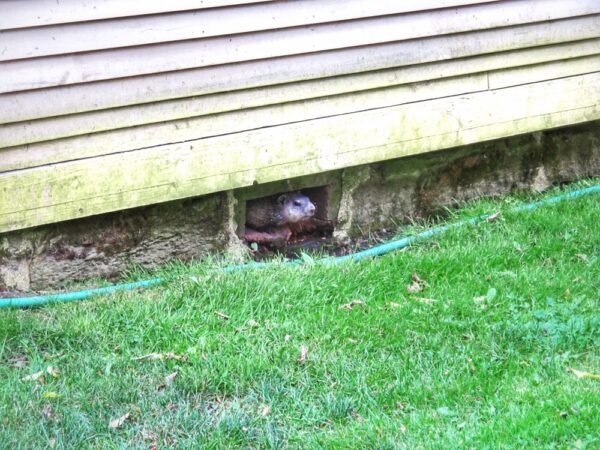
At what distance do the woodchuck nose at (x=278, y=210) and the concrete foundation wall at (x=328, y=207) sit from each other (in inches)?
3.4

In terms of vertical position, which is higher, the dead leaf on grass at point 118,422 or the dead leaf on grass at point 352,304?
the dead leaf on grass at point 352,304

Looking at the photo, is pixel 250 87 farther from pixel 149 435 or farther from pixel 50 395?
pixel 149 435

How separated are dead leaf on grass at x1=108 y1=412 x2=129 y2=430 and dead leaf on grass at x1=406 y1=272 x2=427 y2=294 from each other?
1.78 m

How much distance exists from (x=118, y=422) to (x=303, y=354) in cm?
92

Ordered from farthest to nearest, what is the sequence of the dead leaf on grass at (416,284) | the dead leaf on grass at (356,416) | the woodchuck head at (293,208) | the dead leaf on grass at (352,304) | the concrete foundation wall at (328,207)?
the woodchuck head at (293,208), the concrete foundation wall at (328,207), the dead leaf on grass at (416,284), the dead leaf on grass at (352,304), the dead leaf on grass at (356,416)

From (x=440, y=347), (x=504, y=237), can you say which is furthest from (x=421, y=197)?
(x=440, y=347)

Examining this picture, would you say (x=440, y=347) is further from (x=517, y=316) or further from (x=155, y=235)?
(x=155, y=235)

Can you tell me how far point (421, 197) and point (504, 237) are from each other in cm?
87

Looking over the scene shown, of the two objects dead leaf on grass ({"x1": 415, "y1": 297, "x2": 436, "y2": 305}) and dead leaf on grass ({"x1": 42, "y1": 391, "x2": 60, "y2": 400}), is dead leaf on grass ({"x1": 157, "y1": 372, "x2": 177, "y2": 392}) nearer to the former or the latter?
dead leaf on grass ({"x1": 42, "y1": 391, "x2": 60, "y2": 400})

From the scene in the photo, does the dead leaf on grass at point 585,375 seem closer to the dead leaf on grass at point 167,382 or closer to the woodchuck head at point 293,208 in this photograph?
the dead leaf on grass at point 167,382

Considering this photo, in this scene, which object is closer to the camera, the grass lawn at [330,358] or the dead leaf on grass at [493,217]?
the grass lawn at [330,358]

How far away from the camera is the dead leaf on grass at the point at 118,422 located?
3.90 m

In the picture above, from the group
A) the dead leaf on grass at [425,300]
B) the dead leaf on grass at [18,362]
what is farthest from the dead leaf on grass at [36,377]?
the dead leaf on grass at [425,300]

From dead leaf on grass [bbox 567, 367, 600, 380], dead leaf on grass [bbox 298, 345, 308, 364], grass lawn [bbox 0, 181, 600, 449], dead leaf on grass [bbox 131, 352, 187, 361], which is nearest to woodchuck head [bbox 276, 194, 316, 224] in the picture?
grass lawn [bbox 0, 181, 600, 449]
